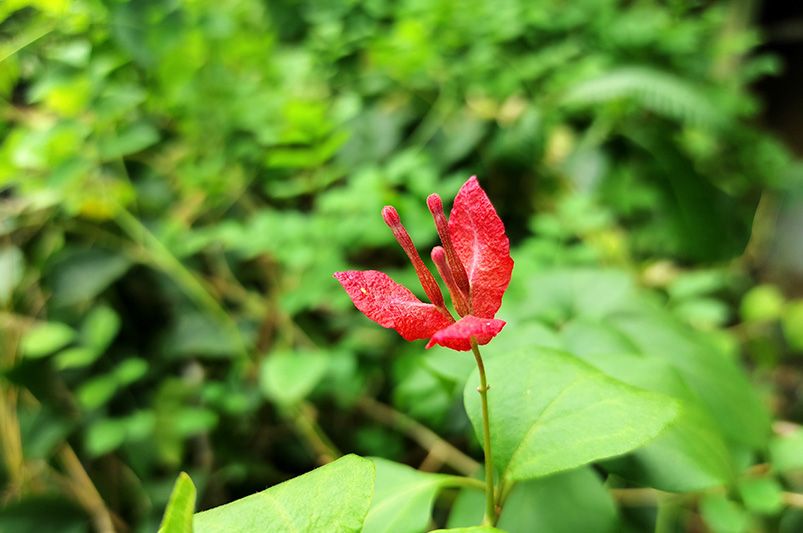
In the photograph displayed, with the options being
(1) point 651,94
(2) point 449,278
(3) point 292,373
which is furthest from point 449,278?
(1) point 651,94

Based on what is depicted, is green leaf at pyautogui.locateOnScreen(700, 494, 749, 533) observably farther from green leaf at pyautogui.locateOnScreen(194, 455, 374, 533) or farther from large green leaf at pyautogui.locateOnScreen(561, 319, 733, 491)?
green leaf at pyautogui.locateOnScreen(194, 455, 374, 533)

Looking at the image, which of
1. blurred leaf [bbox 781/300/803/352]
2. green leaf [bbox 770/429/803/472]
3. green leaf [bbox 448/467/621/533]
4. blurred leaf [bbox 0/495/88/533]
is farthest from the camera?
blurred leaf [bbox 781/300/803/352]

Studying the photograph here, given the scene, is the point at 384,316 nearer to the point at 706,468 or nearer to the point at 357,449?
the point at 706,468

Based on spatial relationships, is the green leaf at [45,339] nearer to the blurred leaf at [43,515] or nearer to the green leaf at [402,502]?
the blurred leaf at [43,515]

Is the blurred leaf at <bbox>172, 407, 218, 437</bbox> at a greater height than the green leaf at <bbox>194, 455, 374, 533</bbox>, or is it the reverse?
the green leaf at <bbox>194, 455, 374, 533</bbox>

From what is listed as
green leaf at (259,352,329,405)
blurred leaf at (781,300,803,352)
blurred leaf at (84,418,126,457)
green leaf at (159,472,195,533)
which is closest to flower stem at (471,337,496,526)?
green leaf at (159,472,195,533)

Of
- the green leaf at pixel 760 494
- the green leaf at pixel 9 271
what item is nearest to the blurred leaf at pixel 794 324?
the green leaf at pixel 760 494

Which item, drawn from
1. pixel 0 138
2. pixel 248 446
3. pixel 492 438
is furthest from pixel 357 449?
pixel 0 138
